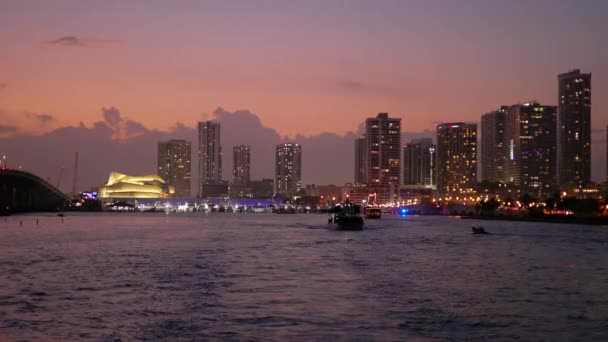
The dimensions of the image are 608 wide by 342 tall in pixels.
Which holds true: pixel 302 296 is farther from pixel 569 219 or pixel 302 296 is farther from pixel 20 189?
pixel 20 189

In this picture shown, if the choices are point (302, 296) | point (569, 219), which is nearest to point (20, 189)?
point (569, 219)

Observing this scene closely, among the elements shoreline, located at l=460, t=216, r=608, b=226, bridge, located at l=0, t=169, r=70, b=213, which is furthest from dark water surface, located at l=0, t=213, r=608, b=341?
bridge, located at l=0, t=169, r=70, b=213

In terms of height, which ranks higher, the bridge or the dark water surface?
the bridge

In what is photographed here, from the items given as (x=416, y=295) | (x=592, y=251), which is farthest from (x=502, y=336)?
(x=592, y=251)

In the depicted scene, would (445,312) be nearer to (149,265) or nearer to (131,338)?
(131,338)

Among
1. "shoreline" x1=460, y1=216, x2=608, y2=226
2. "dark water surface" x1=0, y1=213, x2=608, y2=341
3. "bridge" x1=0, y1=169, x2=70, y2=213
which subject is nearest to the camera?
"dark water surface" x1=0, y1=213, x2=608, y2=341

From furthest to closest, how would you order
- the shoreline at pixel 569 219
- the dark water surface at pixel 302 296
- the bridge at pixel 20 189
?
the bridge at pixel 20 189, the shoreline at pixel 569 219, the dark water surface at pixel 302 296

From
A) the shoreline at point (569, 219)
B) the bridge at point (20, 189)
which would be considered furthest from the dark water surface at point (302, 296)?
the bridge at point (20, 189)

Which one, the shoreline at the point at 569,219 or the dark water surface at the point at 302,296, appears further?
the shoreline at the point at 569,219

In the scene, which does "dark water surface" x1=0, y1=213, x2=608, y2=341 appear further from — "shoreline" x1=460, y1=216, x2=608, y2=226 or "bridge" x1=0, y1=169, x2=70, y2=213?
"bridge" x1=0, y1=169, x2=70, y2=213

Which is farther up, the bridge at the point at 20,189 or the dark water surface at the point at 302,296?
the bridge at the point at 20,189

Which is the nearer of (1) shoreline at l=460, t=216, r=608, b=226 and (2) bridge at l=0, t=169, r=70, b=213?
(1) shoreline at l=460, t=216, r=608, b=226

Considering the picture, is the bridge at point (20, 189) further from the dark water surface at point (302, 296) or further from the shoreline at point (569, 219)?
the dark water surface at point (302, 296)

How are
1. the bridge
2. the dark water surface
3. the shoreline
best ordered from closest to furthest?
the dark water surface, the shoreline, the bridge
